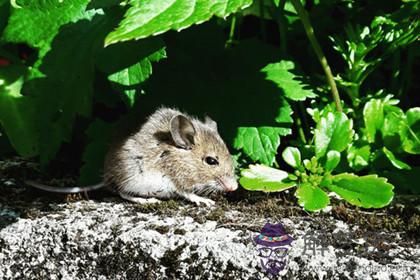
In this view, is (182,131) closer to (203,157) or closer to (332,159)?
(203,157)

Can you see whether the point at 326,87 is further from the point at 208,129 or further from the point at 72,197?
the point at 72,197

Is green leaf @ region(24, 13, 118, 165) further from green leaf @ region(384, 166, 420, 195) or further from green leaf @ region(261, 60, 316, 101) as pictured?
green leaf @ region(384, 166, 420, 195)

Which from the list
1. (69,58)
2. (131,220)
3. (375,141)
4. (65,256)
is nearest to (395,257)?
(375,141)

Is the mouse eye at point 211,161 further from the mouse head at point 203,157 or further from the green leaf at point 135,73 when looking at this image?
the green leaf at point 135,73

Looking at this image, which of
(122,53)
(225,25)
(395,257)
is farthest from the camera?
(225,25)

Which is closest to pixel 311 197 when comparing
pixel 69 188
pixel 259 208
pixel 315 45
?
pixel 259 208

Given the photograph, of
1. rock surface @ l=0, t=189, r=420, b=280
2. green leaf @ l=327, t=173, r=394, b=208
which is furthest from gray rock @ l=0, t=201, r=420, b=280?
green leaf @ l=327, t=173, r=394, b=208
